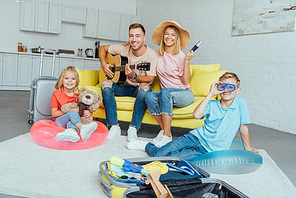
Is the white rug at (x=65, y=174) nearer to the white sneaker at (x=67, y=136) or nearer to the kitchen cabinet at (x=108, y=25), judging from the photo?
the white sneaker at (x=67, y=136)

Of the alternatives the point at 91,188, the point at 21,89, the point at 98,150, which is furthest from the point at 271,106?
the point at 21,89

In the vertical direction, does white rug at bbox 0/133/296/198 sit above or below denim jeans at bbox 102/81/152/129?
below

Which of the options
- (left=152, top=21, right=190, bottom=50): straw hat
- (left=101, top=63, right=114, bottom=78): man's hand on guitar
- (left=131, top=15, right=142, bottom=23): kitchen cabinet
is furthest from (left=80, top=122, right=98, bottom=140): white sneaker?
(left=131, top=15, right=142, bottom=23): kitchen cabinet

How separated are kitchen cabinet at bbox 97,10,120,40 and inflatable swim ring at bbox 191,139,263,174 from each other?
17.8ft

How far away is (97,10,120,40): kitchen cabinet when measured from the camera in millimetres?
6367

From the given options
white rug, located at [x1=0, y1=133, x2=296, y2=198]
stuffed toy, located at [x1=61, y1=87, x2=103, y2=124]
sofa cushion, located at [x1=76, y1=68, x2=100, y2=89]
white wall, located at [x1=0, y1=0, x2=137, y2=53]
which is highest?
white wall, located at [x1=0, y1=0, x2=137, y2=53]

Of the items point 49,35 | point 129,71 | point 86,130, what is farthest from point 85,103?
point 49,35

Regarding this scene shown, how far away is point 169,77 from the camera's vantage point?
2.55m

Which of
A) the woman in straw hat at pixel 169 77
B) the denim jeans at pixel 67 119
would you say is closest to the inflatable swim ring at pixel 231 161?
the woman in straw hat at pixel 169 77

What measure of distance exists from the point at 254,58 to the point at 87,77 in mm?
2680

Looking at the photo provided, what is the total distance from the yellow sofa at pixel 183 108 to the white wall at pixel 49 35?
148 inches

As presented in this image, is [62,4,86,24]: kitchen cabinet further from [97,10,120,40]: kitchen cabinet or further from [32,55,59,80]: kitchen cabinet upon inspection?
[32,55,59,80]: kitchen cabinet

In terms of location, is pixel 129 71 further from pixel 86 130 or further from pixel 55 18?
pixel 55 18

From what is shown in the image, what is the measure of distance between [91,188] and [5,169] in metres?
0.57
